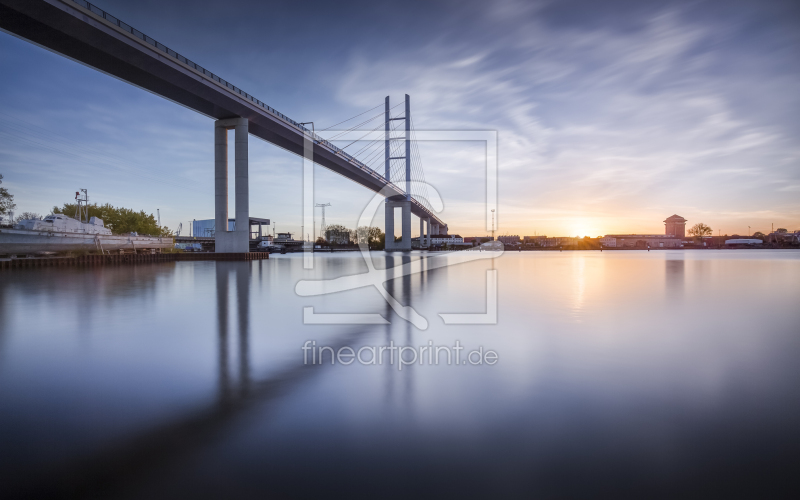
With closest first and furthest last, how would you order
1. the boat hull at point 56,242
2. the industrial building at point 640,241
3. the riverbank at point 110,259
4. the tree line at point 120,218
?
the riverbank at point 110,259 → the boat hull at point 56,242 → the tree line at point 120,218 → the industrial building at point 640,241

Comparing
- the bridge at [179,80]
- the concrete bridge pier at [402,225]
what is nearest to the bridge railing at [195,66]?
the bridge at [179,80]

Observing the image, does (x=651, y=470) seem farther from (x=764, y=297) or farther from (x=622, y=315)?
(x=764, y=297)

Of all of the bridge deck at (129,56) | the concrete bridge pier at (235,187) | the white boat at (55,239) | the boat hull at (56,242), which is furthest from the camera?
the concrete bridge pier at (235,187)

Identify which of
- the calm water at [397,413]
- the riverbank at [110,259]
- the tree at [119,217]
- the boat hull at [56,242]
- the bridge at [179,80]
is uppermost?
the bridge at [179,80]

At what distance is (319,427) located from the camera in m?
2.41

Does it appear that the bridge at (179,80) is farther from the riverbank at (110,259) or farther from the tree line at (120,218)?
the tree line at (120,218)

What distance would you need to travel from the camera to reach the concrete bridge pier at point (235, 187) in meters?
27.1

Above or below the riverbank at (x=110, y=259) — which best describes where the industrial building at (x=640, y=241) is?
above

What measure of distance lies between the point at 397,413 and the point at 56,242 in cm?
2774

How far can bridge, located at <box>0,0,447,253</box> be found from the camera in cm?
1664

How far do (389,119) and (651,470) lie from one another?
60833 mm

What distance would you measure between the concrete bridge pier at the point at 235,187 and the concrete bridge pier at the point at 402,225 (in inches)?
1007

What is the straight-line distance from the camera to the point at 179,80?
863 inches

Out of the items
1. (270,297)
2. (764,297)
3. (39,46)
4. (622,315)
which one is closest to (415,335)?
(622,315)
